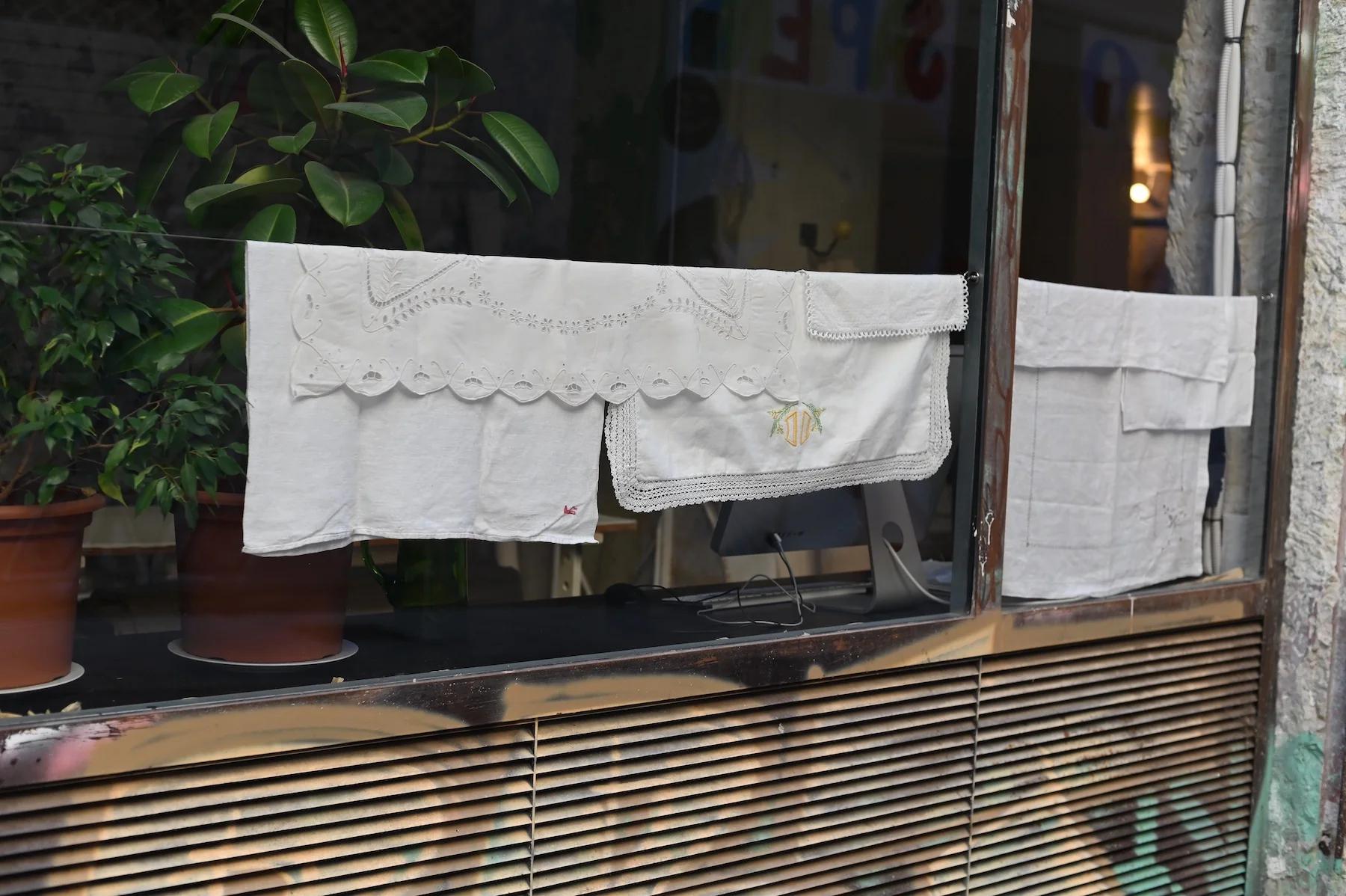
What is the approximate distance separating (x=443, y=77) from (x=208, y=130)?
0.44 metres

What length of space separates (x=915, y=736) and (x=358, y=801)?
1285mm

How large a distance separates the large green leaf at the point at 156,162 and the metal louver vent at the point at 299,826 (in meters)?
0.90

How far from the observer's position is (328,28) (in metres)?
2.34

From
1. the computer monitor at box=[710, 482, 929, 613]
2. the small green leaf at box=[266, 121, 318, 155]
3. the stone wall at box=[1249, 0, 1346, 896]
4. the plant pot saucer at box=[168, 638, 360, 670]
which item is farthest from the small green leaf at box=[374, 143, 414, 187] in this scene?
the stone wall at box=[1249, 0, 1346, 896]

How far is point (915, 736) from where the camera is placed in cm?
297

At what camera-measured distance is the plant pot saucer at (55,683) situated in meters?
2.03

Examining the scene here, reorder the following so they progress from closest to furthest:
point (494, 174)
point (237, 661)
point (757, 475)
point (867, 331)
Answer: point (237, 661) → point (494, 174) → point (757, 475) → point (867, 331)

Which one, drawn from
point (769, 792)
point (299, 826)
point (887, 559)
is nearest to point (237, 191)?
point (299, 826)

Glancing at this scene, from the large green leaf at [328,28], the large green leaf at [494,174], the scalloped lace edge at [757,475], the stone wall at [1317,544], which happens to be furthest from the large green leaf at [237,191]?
the stone wall at [1317,544]

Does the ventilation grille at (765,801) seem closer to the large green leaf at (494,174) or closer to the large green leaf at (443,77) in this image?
the large green leaf at (494,174)

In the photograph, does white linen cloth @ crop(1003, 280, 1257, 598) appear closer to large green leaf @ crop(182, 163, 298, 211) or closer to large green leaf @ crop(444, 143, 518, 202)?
large green leaf @ crop(444, 143, 518, 202)

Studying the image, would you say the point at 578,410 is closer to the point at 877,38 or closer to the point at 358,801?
the point at 358,801

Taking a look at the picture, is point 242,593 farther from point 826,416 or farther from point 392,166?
point 826,416

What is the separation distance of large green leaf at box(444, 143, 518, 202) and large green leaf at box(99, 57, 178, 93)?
51 cm
